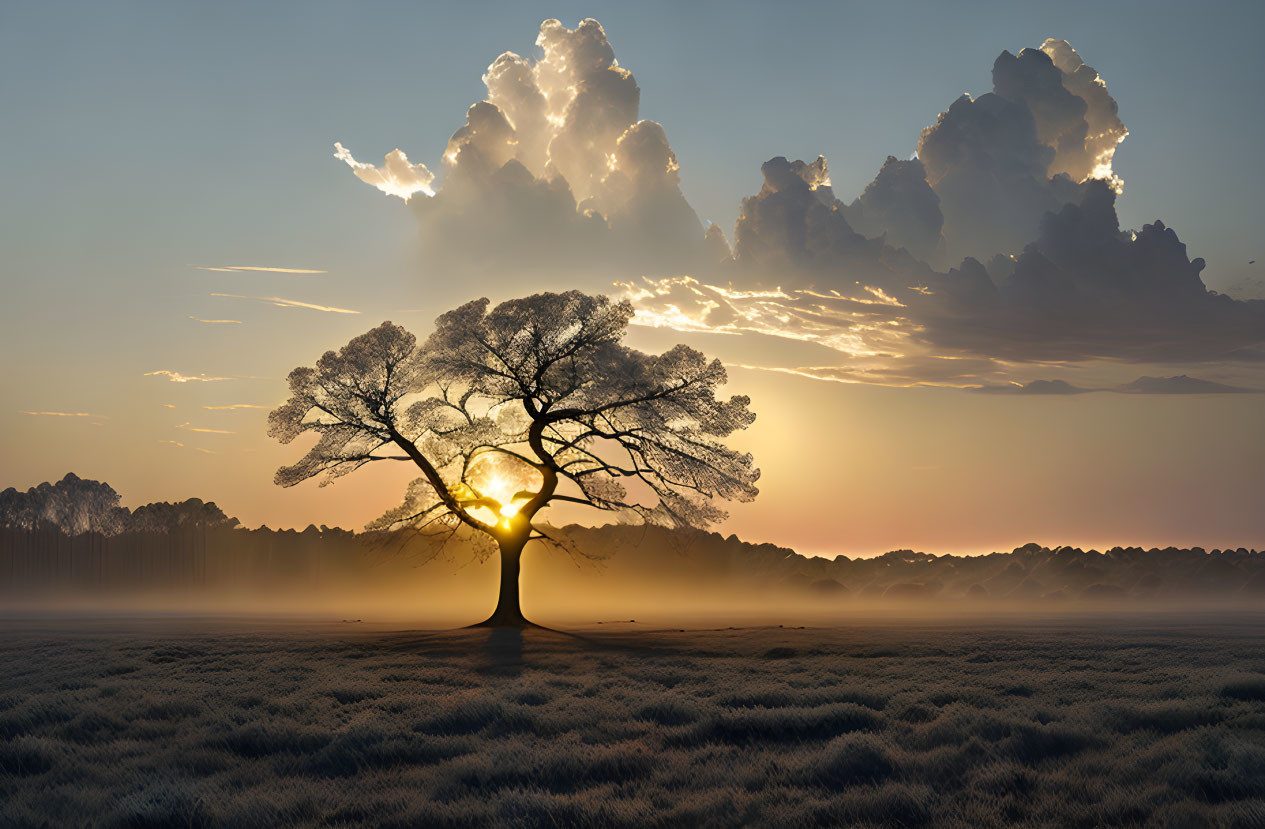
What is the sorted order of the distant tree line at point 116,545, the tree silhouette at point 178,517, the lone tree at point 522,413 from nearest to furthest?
the lone tree at point 522,413
the distant tree line at point 116,545
the tree silhouette at point 178,517

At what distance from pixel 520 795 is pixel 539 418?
27.2 meters

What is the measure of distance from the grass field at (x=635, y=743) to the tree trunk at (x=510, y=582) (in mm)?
13297

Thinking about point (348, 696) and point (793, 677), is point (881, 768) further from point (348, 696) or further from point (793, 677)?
point (348, 696)

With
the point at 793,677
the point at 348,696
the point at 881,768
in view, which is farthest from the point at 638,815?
the point at 793,677

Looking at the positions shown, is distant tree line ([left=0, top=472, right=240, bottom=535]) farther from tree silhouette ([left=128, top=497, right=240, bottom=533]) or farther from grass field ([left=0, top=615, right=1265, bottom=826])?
grass field ([left=0, top=615, right=1265, bottom=826])

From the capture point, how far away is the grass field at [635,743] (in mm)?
8789

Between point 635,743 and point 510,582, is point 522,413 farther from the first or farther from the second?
point 635,743

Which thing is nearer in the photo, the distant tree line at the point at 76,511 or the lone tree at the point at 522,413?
the lone tree at the point at 522,413

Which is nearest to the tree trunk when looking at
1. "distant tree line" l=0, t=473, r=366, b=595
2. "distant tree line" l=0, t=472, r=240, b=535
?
"distant tree line" l=0, t=473, r=366, b=595

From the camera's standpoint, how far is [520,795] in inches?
355

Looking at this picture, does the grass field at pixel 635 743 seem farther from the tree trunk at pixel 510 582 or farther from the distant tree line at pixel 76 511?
the distant tree line at pixel 76 511

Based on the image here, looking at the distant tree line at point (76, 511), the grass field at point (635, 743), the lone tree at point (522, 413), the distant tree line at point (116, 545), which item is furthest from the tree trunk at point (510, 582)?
the distant tree line at point (76, 511)

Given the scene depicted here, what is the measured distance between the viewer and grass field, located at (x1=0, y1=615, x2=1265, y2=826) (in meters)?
8.79

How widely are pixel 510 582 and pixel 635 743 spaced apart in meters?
25.4
